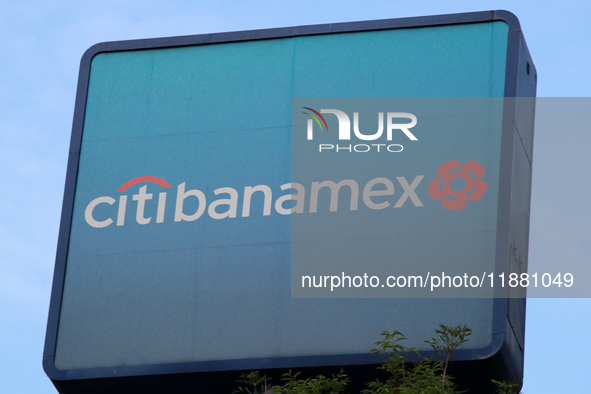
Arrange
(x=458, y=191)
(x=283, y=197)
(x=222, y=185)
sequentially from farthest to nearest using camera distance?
1. (x=222, y=185)
2. (x=283, y=197)
3. (x=458, y=191)

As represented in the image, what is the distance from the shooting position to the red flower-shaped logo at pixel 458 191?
56.8 ft

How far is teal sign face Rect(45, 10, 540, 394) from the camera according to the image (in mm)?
17203

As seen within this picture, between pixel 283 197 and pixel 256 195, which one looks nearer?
pixel 283 197

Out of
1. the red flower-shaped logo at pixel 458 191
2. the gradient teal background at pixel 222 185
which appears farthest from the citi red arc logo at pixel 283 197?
the gradient teal background at pixel 222 185

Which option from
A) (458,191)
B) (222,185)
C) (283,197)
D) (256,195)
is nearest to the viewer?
(458,191)

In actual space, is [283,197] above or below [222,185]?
below

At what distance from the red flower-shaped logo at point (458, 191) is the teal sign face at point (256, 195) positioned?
27mm

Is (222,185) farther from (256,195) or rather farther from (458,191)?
(458,191)

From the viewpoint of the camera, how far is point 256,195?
1820 cm

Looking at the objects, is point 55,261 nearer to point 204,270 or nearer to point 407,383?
point 204,270

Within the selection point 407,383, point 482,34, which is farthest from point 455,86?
point 407,383

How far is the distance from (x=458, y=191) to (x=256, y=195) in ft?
11.7

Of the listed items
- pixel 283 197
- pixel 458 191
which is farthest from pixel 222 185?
pixel 458 191

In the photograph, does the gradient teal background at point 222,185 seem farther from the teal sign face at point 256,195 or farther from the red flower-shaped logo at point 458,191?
the red flower-shaped logo at point 458,191
